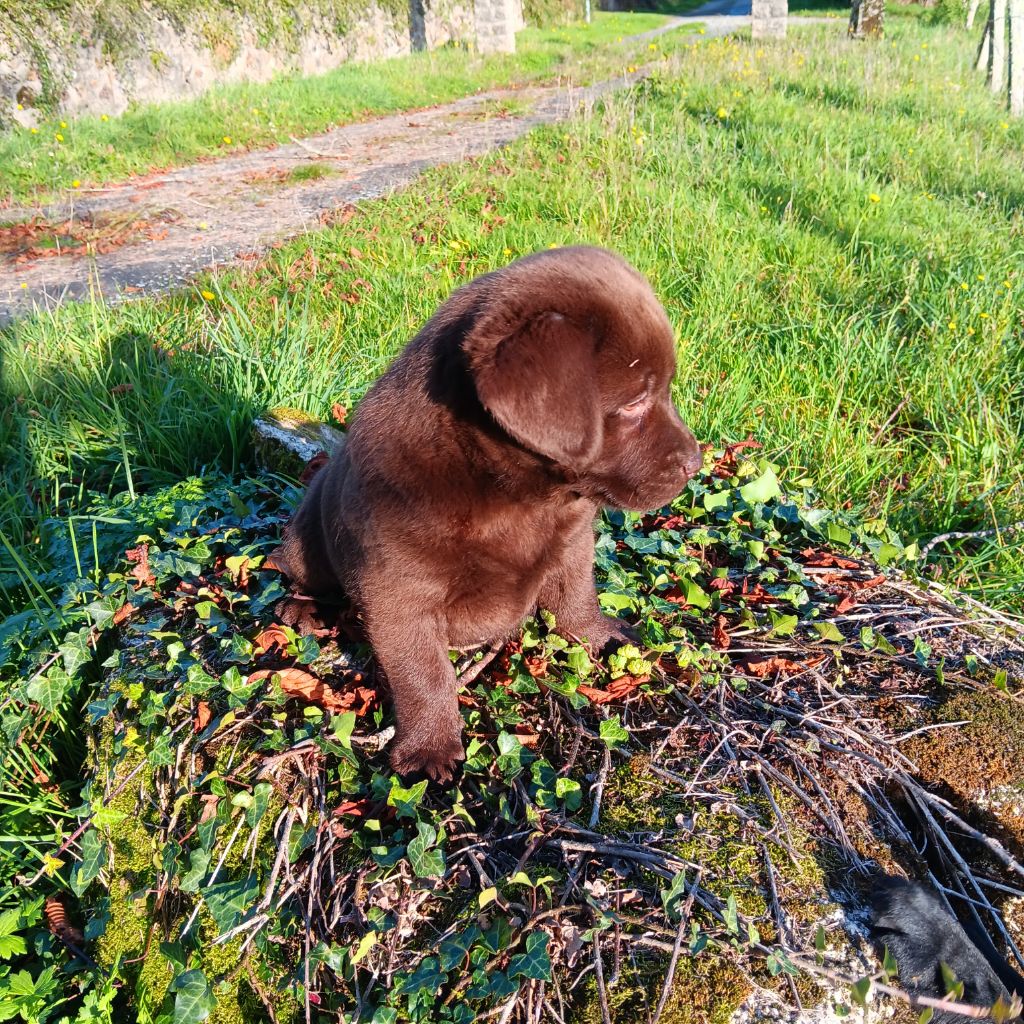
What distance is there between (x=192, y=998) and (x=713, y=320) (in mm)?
3897

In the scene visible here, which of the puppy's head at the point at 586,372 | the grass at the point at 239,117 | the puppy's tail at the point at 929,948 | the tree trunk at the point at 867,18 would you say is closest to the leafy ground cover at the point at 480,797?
the puppy's tail at the point at 929,948

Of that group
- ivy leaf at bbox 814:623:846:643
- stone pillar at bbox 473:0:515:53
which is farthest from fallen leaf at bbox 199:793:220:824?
stone pillar at bbox 473:0:515:53

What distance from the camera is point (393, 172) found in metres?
8.86

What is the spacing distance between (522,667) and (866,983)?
4.44 ft

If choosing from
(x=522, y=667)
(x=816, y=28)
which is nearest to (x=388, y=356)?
(x=522, y=667)

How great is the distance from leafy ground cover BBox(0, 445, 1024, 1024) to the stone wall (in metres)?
11.1

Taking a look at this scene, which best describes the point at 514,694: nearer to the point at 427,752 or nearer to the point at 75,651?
the point at 427,752

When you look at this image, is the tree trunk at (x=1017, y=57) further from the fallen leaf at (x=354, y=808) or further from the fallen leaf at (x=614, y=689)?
the fallen leaf at (x=354, y=808)

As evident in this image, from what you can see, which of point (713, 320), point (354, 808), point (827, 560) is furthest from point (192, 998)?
point (713, 320)

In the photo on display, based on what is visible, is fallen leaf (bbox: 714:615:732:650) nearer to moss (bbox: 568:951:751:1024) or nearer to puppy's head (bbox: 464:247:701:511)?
puppy's head (bbox: 464:247:701:511)

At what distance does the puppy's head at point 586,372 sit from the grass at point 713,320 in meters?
1.63

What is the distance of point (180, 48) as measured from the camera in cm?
1295

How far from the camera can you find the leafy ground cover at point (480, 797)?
1604 millimetres

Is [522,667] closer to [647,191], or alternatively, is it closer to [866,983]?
[866,983]
